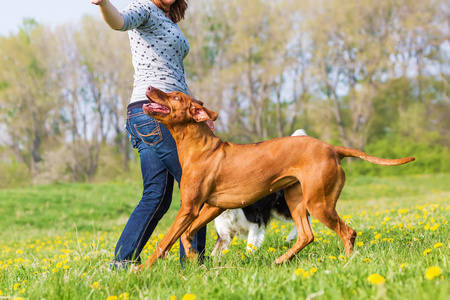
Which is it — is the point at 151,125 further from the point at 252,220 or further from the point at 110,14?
the point at 252,220

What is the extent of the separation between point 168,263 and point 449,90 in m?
30.2

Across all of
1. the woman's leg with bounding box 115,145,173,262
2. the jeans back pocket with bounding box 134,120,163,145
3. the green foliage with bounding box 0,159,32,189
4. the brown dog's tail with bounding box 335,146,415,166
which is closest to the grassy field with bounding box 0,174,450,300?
the woman's leg with bounding box 115,145,173,262

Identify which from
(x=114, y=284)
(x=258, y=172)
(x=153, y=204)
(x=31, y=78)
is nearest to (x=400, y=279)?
(x=258, y=172)

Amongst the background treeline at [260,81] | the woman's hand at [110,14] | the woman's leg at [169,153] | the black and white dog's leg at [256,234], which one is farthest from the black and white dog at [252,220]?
the background treeline at [260,81]

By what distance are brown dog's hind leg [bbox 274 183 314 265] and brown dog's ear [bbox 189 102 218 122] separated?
0.86m

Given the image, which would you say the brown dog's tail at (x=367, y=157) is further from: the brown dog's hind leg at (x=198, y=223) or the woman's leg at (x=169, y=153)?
the woman's leg at (x=169, y=153)

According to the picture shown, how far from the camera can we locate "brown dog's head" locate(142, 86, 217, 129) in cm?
279

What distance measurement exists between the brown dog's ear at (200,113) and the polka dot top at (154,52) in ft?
1.43

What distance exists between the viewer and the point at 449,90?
28.2 m

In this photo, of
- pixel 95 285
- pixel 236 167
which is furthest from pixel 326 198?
pixel 95 285

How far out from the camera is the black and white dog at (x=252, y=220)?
4.56m

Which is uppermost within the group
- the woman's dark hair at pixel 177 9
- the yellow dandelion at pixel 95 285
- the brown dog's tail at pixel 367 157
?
the woman's dark hair at pixel 177 9

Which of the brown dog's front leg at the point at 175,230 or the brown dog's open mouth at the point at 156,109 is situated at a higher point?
the brown dog's open mouth at the point at 156,109

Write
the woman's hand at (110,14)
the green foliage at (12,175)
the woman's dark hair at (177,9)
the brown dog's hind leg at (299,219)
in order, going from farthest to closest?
the green foliage at (12,175) < the woman's dark hair at (177,9) < the brown dog's hind leg at (299,219) < the woman's hand at (110,14)
